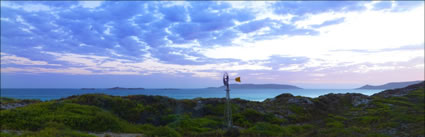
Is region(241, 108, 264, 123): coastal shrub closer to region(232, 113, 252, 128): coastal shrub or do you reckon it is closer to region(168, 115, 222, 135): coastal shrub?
region(232, 113, 252, 128): coastal shrub

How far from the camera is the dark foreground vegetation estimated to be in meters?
15.0

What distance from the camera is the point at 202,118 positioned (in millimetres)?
20969

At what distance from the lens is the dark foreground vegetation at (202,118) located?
49.2ft

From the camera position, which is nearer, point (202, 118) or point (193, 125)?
point (193, 125)

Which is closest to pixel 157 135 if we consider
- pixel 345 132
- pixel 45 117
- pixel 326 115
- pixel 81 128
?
pixel 81 128

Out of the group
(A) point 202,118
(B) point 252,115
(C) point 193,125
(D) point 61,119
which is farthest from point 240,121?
(D) point 61,119

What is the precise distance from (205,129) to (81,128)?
7.74 meters

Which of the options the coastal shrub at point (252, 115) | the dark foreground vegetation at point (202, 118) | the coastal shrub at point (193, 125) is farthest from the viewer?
the coastal shrub at point (252, 115)

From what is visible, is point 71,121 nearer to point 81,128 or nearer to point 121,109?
point 81,128

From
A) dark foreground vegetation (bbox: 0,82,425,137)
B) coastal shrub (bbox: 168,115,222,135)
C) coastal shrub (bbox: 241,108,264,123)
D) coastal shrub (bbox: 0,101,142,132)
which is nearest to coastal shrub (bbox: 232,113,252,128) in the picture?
dark foreground vegetation (bbox: 0,82,425,137)

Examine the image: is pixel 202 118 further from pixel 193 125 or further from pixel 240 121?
pixel 240 121

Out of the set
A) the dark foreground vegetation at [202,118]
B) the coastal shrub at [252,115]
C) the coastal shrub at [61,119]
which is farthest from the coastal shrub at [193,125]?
the coastal shrub at [252,115]

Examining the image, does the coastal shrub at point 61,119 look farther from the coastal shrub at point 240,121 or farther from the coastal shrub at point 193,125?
the coastal shrub at point 240,121

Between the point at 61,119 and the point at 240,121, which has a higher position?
the point at 61,119
